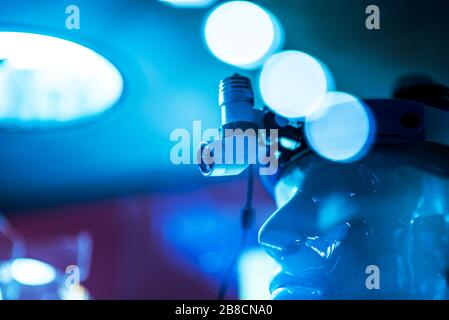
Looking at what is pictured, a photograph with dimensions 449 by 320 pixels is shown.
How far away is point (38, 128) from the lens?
48.7 inches

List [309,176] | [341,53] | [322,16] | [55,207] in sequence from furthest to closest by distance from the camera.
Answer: [55,207] < [341,53] < [322,16] < [309,176]

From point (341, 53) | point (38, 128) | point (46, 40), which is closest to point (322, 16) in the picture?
point (341, 53)

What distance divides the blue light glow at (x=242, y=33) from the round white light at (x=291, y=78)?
41 millimetres

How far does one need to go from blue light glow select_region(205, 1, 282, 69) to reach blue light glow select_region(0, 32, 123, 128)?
0.74 feet

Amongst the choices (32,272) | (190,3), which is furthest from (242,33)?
(32,272)

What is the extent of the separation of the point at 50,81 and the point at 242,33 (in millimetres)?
411

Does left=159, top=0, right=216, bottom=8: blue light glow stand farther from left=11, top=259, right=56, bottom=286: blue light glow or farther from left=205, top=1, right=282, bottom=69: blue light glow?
left=11, top=259, right=56, bottom=286: blue light glow

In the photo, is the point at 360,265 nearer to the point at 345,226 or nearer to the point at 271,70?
the point at 345,226

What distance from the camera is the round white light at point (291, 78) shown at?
3.98 ft

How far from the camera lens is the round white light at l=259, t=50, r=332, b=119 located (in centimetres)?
121

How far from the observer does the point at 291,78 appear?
1239 mm

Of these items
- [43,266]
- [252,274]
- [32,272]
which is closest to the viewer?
[252,274]

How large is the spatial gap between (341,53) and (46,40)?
630 millimetres

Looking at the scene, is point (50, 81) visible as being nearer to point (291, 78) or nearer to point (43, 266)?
point (291, 78)
